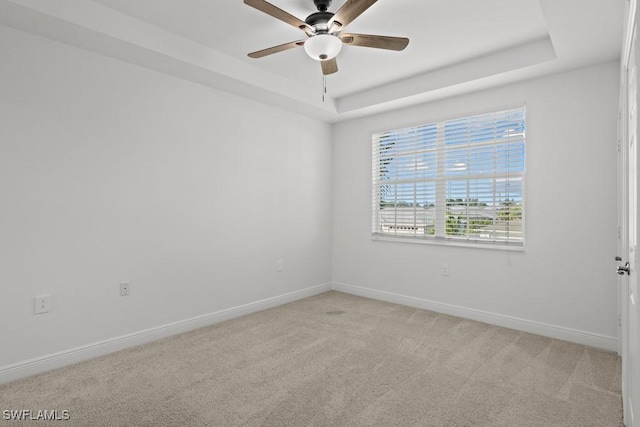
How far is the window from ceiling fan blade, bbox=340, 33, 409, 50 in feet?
5.51

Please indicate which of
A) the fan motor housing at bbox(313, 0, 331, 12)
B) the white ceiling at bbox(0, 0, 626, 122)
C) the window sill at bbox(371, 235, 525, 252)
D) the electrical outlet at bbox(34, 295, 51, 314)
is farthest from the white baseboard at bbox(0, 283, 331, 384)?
the fan motor housing at bbox(313, 0, 331, 12)

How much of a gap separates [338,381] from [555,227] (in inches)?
92.3

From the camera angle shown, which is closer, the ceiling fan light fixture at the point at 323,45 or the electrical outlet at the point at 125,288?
the ceiling fan light fixture at the point at 323,45

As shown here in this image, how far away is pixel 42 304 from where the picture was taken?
2.47 metres

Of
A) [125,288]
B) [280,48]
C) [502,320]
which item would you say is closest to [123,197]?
[125,288]

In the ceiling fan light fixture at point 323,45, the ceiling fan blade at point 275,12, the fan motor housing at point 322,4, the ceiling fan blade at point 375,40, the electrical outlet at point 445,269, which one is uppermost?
the fan motor housing at point 322,4

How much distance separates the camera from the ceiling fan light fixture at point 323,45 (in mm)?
2289

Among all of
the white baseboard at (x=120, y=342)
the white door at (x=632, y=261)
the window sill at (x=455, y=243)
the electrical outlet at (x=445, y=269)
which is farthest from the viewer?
the electrical outlet at (x=445, y=269)

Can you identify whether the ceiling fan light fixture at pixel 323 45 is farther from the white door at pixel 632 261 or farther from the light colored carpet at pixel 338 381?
the light colored carpet at pixel 338 381

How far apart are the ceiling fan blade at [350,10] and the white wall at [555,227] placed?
2.01 metres

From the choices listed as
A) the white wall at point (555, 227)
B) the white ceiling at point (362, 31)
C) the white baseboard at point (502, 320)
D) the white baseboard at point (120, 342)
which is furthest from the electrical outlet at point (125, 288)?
the white wall at point (555, 227)

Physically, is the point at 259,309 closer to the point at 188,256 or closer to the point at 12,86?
the point at 188,256

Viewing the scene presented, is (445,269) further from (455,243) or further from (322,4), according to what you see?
(322,4)

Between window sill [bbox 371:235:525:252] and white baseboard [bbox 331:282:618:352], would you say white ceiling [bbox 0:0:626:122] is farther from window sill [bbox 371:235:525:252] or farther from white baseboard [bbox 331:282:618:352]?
white baseboard [bbox 331:282:618:352]
